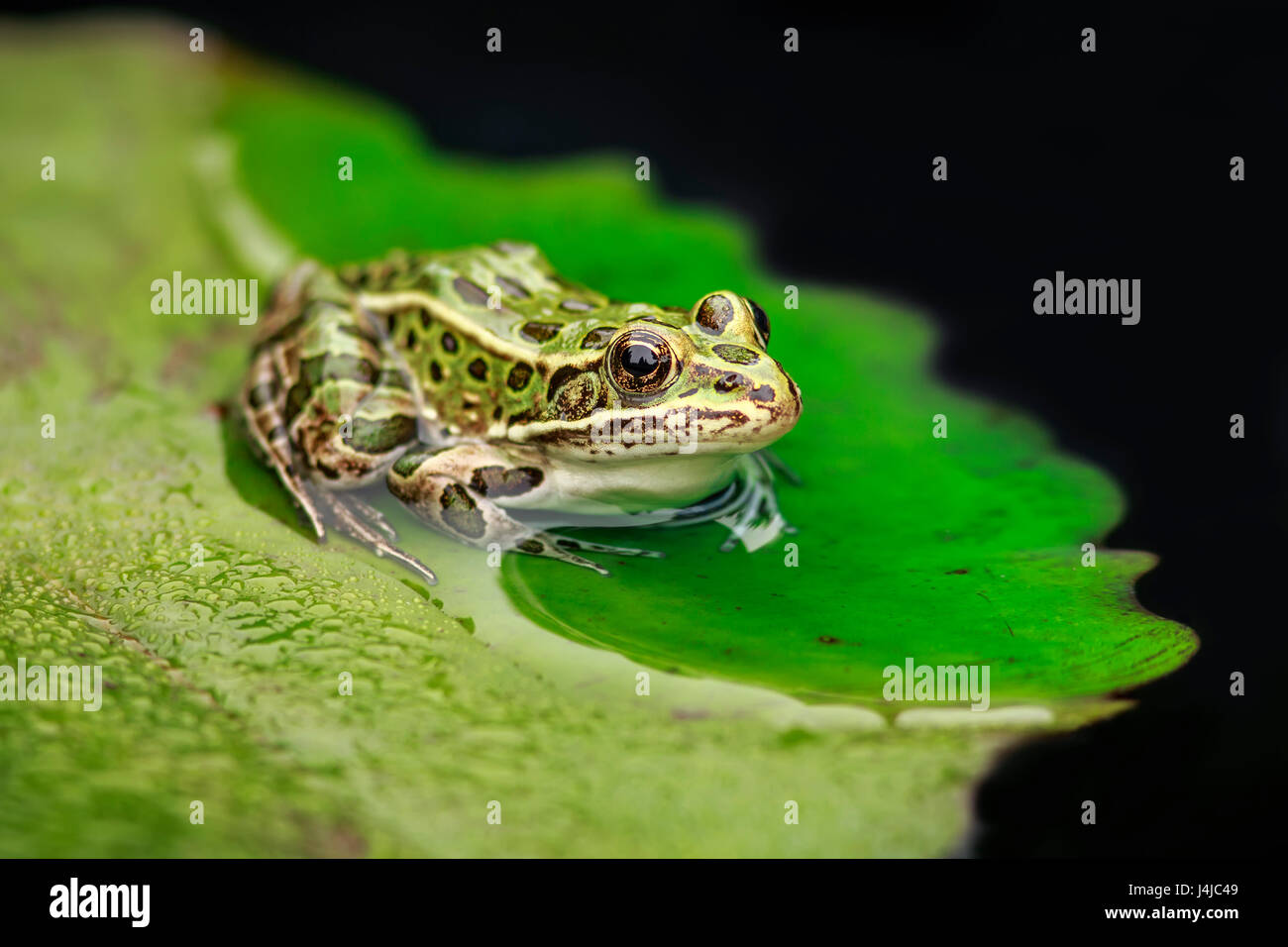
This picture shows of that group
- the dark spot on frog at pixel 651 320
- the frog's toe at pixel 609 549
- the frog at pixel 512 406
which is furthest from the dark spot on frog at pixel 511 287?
the frog's toe at pixel 609 549

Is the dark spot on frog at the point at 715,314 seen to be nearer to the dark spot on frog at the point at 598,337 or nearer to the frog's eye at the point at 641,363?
the frog's eye at the point at 641,363

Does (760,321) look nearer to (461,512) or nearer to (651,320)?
(651,320)

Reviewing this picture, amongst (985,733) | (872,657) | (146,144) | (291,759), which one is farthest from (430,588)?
(146,144)

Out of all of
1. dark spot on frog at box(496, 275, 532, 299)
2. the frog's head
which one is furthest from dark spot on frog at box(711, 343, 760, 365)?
dark spot on frog at box(496, 275, 532, 299)

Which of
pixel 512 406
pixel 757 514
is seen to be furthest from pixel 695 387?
pixel 512 406

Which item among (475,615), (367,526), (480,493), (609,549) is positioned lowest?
(475,615)
